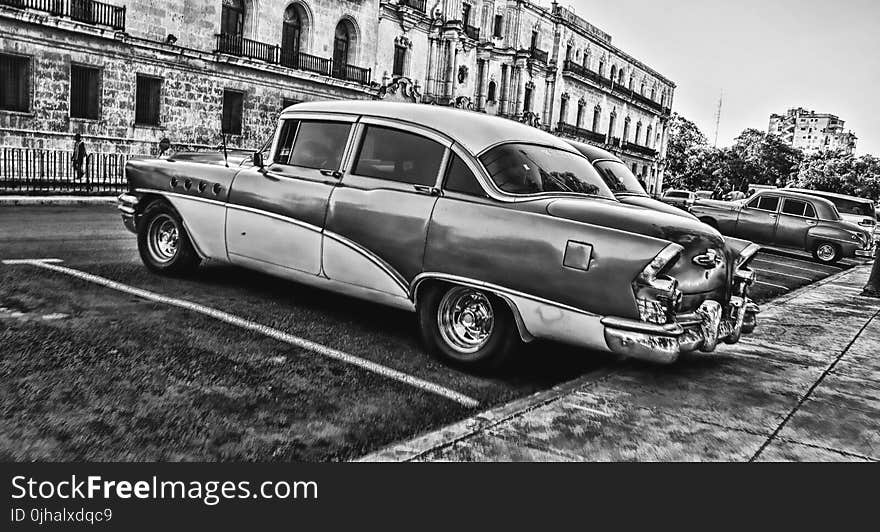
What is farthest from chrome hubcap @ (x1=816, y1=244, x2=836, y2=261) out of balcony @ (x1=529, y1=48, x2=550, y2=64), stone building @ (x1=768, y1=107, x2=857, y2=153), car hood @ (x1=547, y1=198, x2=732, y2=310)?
stone building @ (x1=768, y1=107, x2=857, y2=153)

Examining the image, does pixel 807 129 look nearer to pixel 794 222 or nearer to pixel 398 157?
pixel 794 222

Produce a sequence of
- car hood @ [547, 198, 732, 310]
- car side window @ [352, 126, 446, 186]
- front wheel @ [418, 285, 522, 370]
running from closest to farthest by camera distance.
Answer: car hood @ [547, 198, 732, 310]
front wheel @ [418, 285, 522, 370]
car side window @ [352, 126, 446, 186]

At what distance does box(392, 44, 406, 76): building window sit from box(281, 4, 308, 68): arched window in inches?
278

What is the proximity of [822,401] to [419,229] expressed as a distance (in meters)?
2.93

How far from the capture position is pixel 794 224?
58.7ft

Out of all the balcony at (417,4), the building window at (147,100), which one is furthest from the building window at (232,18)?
the balcony at (417,4)

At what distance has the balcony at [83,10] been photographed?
69.7 ft

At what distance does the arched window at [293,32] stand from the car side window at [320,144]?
25.3 metres

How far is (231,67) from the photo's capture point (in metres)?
27.5

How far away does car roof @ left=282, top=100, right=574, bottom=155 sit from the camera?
527 cm

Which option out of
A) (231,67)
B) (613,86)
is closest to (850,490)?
(231,67)

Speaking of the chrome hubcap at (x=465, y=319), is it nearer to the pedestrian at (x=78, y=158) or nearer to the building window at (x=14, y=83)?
the pedestrian at (x=78, y=158)

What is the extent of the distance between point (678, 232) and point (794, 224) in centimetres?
1510

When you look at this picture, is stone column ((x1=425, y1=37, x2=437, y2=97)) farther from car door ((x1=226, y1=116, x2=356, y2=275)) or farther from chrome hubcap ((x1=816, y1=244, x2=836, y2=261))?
car door ((x1=226, y1=116, x2=356, y2=275))
